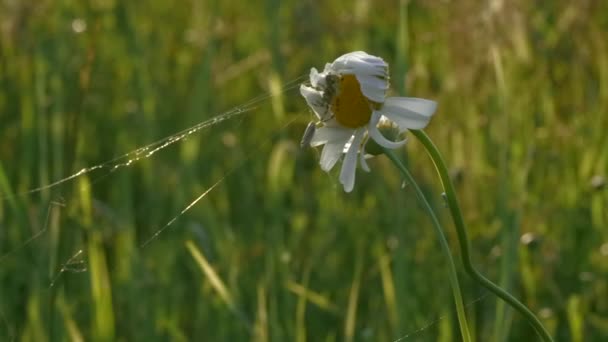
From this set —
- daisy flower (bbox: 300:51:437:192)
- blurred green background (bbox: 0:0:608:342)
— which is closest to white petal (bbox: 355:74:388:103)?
daisy flower (bbox: 300:51:437:192)

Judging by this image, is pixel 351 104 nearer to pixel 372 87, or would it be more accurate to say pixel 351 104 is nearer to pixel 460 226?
pixel 372 87

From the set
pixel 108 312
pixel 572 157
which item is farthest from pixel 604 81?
pixel 108 312

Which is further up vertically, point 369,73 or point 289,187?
point 369,73

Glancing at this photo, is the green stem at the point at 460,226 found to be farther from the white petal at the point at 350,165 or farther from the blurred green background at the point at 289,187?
the blurred green background at the point at 289,187

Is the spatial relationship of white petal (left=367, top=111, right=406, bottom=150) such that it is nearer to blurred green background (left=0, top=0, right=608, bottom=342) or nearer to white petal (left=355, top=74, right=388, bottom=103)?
white petal (left=355, top=74, right=388, bottom=103)

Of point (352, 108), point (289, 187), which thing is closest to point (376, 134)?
point (352, 108)

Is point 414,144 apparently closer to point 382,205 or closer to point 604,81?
point 382,205
